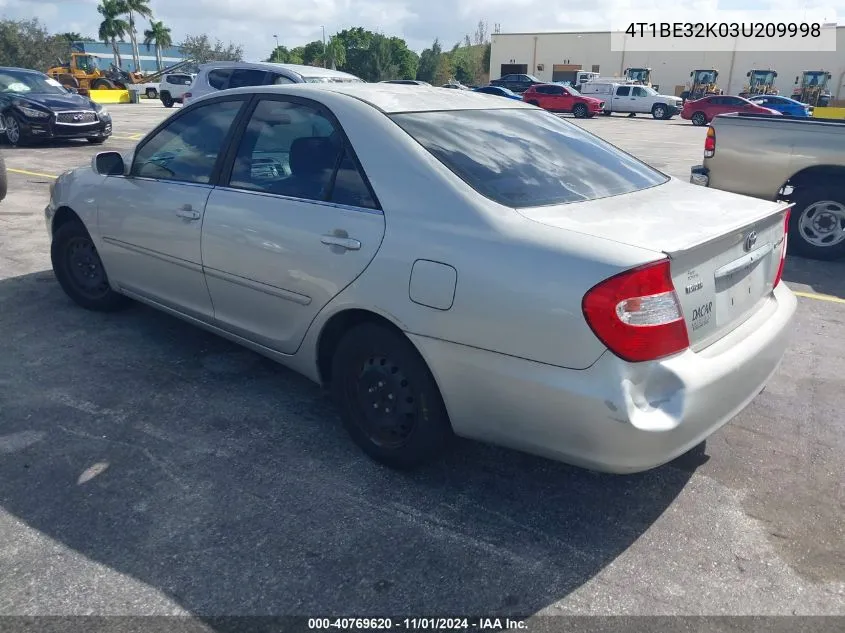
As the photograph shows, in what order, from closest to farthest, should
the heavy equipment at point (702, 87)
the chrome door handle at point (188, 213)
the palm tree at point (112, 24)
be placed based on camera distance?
the chrome door handle at point (188, 213) < the heavy equipment at point (702, 87) < the palm tree at point (112, 24)

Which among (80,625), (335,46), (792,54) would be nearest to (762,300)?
(80,625)

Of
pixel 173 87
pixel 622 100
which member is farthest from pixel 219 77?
pixel 622 100

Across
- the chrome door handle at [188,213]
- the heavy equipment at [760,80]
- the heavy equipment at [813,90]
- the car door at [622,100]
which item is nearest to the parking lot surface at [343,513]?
the chrome door handle at [188,213]

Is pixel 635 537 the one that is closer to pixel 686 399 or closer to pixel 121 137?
pixel 686 399

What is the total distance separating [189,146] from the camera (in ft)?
12.8

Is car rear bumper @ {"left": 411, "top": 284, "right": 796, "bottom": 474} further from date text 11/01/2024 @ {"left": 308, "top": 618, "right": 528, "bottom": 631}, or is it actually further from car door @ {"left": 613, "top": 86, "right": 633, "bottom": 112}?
car door @ {"left": 613, "top": 86, "right": 633, "bottom": 112}

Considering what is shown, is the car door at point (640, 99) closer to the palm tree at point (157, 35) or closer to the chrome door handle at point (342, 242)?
the chrome door handle at point (342, 242)

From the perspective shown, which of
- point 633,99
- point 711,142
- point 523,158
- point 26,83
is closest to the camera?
point 523,158

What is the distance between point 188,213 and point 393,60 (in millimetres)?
71127

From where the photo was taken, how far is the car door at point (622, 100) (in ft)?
118

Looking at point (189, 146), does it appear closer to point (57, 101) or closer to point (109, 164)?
point (109, 164)

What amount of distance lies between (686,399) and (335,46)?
81.4 m

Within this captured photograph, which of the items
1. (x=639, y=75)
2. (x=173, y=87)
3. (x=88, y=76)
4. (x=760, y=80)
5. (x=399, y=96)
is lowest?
(x=173, y=87)

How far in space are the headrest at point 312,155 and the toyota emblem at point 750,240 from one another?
179 cm
